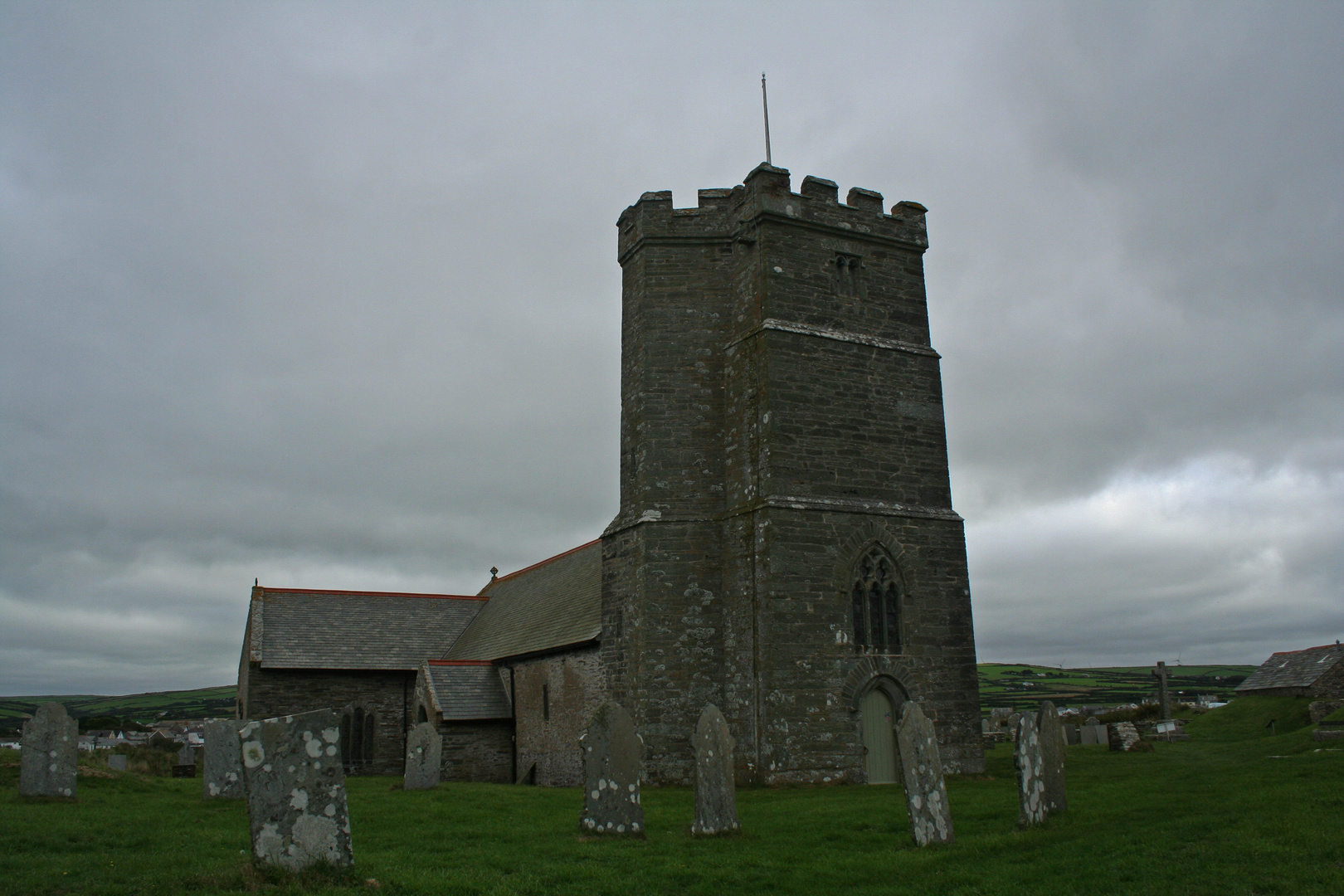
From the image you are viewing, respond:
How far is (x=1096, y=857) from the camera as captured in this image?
26.5 ft

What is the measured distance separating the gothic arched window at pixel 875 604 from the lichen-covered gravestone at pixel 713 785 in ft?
24.1

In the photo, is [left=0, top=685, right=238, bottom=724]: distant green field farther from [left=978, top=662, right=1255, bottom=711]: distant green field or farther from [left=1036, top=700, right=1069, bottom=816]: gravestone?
[left=1036, top=700, right=1069, bottom=816]: gravestone

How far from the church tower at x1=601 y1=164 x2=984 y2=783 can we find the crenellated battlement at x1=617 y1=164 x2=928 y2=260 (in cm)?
6

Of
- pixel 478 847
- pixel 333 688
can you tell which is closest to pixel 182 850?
pixel 478 847

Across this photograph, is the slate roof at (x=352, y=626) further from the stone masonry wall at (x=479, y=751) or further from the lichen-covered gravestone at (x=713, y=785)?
the lichen-covered gravestone at (x=713, y=785)

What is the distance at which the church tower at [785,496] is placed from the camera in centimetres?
1688

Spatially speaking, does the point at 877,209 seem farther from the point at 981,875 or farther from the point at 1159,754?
the point at 981,875

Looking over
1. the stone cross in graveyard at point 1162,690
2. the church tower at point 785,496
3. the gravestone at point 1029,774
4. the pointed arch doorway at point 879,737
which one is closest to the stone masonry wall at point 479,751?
the church tower at point 785,496

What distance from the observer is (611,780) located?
1032 centimetres

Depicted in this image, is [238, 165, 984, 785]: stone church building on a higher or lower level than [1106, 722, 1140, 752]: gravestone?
higher

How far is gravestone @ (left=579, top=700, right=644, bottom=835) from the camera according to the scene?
33.7 feet

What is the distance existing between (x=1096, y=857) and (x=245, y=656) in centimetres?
3130

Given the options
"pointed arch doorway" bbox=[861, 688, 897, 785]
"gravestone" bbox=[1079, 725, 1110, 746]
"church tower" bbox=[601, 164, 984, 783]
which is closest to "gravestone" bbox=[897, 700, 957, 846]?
"church tower" bbox=[601, 164, 984, 783]

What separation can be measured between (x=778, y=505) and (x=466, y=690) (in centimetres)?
1318
